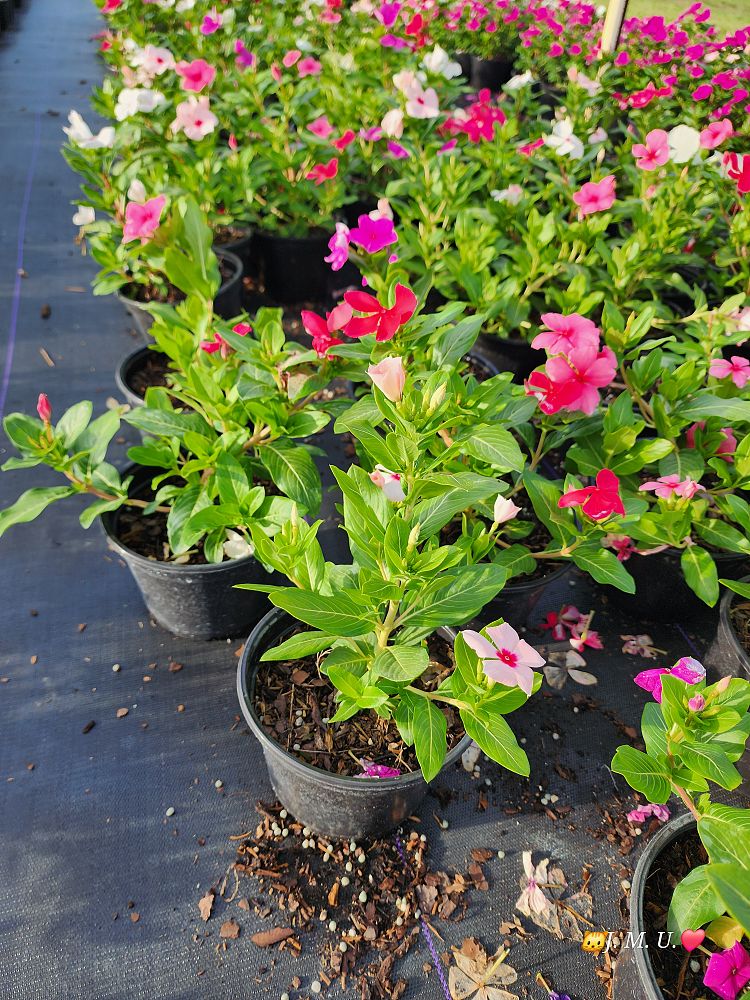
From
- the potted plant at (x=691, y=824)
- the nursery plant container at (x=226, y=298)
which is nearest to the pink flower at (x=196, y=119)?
the nursery plant container at (x=226, y=298)

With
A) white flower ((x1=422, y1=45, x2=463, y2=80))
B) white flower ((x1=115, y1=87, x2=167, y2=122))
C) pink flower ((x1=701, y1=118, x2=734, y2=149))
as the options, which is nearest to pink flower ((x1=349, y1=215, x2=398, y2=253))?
white flower ((x1=115, y1=87, x2=167, y2=122))

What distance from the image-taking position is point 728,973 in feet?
3.17

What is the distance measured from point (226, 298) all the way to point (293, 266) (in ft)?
1.71

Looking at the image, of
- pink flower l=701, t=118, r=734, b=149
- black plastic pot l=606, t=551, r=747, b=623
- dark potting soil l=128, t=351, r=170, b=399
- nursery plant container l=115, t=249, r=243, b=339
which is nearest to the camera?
black plastic pot l=606, t=551, r=747, b=623

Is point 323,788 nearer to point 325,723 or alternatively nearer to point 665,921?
point 325,723

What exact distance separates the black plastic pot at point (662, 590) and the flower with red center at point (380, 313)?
42.7 inches

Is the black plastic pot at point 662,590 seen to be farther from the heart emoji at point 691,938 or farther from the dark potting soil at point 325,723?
the heart emoji at point 691,938

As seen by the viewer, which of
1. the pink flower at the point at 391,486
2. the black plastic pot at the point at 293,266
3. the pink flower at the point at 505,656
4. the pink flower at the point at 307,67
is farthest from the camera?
the pink flower at the point at 307,67

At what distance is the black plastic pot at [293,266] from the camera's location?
2.88 m

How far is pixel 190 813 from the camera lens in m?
1.44

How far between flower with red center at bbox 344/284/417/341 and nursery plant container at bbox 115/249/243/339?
1.53 meters

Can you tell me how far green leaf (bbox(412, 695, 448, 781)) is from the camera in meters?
1.01

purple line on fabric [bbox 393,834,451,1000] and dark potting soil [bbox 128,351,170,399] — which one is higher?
dark potting soil [bbox 128,351,170,399]

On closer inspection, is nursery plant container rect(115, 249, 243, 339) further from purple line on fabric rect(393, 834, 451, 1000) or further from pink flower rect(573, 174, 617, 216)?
purple line on fabric rect(393, 834, 451, 1000)
